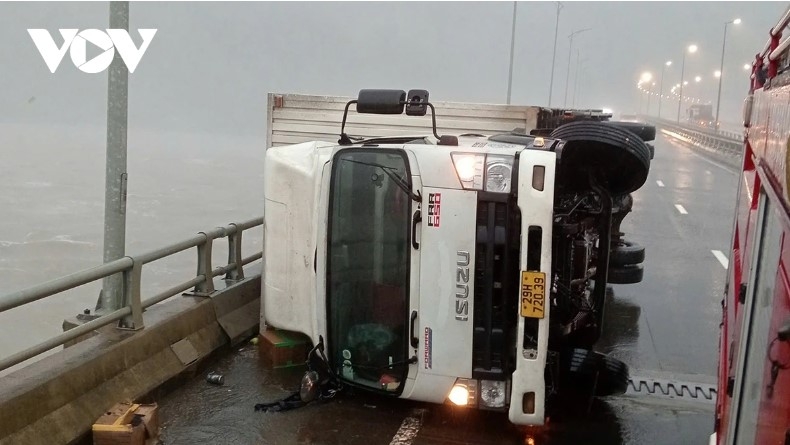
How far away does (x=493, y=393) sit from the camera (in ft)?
17.3

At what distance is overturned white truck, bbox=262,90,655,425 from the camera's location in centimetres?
511

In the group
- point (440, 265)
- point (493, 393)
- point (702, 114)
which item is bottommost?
point (493, 393)

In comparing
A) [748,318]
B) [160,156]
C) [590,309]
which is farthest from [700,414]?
[160,156]

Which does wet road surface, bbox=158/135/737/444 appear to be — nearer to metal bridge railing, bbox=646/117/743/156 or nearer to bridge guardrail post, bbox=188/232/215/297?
bridge guardrail post, bbox=188/232/215/297

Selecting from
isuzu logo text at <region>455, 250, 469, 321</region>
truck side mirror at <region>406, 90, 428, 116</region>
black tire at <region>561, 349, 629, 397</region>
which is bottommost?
black tire at <region>561, 349, 629, 397</region>

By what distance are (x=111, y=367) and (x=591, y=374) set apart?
3.62m

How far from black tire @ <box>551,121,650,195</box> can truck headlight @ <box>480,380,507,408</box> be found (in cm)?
187

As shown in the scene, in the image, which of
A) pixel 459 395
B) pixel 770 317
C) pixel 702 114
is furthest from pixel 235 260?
pixel 702 114

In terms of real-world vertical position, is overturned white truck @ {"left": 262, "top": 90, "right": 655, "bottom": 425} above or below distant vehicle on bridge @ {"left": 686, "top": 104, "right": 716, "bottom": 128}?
below

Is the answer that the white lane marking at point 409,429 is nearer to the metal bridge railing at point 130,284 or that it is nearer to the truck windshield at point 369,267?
the truck windshield at point 369,267

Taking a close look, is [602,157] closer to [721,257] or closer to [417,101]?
[417,101]

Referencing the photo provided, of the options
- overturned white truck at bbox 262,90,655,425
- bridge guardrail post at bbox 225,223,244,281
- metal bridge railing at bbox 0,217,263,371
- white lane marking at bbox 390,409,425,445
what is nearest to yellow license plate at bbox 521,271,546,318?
overturned white truck at bbox 262,90,655,425

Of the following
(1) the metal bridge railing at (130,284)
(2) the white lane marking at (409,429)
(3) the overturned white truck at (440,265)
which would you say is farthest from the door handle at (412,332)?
(1) the metal bridge railing at (130,284)

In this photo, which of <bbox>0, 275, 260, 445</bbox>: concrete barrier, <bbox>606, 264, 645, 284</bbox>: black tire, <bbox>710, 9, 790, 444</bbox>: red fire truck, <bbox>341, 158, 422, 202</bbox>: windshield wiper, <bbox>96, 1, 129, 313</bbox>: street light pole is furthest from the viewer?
<bbox>606, 264, 645, 284</bbox>: black tire
